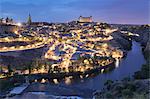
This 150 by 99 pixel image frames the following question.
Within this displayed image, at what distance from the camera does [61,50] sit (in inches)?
676

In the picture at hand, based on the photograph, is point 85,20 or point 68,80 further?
point 85,20

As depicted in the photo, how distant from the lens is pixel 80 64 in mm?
13344

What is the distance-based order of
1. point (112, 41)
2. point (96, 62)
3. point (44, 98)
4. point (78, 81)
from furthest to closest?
point (112, 41) < point (96, 62) < point (78, 81) < point (44, 98)

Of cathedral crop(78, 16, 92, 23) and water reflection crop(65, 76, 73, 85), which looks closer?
water reflection crop(65, 76, 73, 85)

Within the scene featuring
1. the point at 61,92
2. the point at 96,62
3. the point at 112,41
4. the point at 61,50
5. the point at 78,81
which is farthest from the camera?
the point at 112,41

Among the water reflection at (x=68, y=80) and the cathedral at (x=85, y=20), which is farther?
the cathedral at (x=85, y=20)

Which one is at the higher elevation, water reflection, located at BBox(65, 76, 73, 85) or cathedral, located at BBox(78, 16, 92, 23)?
cathedral, located at BBox(78, 16, 92, 23)

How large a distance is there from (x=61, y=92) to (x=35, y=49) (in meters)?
9.26

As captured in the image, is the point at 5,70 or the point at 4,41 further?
the point at 4,41

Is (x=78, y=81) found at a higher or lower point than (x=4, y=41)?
lower

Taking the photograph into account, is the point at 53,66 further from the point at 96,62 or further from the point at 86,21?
the point at 86,21

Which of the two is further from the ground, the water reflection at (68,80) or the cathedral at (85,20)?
the cathedral at (85,20)

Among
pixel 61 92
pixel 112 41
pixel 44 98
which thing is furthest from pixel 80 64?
pixel 112 41

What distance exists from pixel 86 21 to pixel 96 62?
27.3 metres
